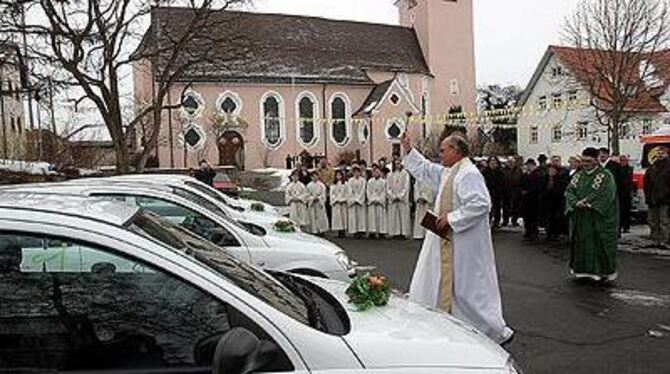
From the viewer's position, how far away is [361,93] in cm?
6153

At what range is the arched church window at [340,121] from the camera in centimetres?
6025

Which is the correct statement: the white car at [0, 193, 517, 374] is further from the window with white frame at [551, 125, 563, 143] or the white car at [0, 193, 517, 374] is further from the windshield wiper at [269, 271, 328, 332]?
the window with white frame at [551, 125, 563, 143]

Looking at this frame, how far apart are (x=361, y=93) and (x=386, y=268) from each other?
5059 cm

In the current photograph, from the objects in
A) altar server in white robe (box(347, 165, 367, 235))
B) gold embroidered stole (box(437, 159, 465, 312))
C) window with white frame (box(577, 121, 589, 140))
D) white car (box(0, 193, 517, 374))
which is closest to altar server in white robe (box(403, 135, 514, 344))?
gold embroidered stole (box(437, 159, 465, 312))

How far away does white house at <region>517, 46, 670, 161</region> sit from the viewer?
42178 mm

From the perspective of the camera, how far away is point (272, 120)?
190ft

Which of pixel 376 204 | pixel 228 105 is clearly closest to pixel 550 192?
pixel 376 204

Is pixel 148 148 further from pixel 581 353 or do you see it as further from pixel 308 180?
pixel 581 353

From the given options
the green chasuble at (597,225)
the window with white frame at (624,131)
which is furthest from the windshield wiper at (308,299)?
the window with white frame at (624,131)

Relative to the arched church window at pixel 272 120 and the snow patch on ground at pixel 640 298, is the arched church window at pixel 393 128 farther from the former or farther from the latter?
the snow patch on ground at pixel 640 298

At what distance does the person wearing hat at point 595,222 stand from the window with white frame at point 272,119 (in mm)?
48004

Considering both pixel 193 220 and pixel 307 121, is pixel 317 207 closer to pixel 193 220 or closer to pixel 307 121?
pixel 193 220

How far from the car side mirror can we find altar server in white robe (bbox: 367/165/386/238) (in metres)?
14.4

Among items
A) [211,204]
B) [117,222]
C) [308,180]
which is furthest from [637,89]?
[117,222]
